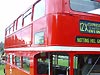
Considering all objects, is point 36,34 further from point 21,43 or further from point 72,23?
point 21,43

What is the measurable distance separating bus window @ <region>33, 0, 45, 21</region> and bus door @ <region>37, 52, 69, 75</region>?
2.79ft

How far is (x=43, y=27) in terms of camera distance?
569cm

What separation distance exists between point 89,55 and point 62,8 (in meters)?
1.19

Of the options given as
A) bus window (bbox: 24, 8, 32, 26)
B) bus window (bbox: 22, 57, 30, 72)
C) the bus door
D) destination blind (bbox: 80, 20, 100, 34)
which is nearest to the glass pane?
bus window (bbox: 22, 57, 30, 72)

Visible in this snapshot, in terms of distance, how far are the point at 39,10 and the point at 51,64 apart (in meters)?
1.23

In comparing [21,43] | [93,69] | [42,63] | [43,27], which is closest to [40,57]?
[42,63]

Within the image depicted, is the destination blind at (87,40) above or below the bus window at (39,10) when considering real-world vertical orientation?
below

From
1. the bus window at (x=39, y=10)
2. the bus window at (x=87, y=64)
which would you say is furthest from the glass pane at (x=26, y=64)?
the bus window at (x=87, y=64)

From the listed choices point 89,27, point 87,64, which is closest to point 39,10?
point 89,27

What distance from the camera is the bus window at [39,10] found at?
592 centimetres

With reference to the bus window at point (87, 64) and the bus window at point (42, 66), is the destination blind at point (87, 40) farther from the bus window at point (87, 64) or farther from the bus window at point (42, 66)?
the bus window at point (42, 66)

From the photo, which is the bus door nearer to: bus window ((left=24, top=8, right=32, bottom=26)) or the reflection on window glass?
the reflection on window glass

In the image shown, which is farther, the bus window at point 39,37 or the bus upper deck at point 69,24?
the bus window at point 39,37

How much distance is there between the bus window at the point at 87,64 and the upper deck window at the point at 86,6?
3.14 ft
